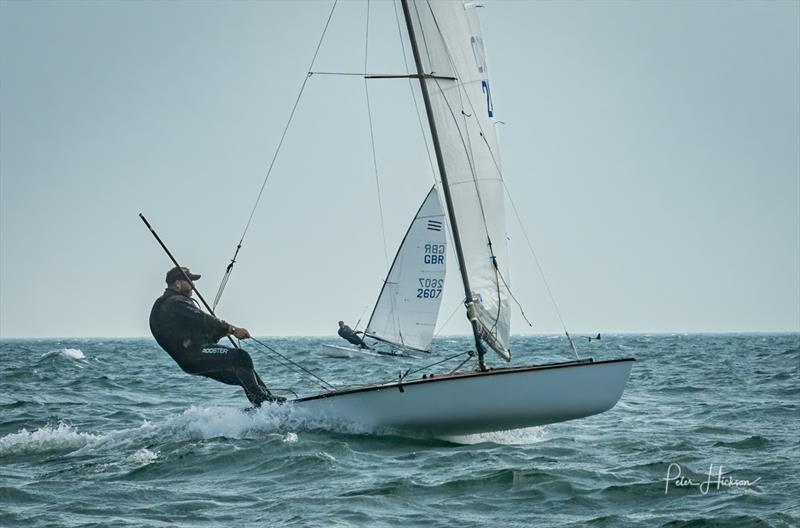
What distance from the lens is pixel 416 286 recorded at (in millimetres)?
36281

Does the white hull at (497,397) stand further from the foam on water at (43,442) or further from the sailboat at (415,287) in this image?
the sailboat at (415,287)

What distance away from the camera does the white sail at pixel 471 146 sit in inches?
595

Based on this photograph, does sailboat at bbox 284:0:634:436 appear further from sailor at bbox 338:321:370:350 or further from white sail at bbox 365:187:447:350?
sailor at bbox 338:321:370:350

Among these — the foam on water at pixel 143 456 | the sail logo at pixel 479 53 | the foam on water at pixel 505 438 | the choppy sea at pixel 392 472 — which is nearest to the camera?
the choppy sea at pixel 392 472

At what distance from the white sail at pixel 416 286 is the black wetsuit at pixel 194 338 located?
18.9m

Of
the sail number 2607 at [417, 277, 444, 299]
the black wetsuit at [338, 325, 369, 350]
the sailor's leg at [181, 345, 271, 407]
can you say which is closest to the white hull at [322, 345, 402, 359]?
the black wetsuit at [338, 325, 369, 350]

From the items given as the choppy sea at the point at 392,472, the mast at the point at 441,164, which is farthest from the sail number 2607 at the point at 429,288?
the mast at the point at 441,164

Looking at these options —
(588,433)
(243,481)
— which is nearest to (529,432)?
(588,433)

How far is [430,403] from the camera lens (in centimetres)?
1374

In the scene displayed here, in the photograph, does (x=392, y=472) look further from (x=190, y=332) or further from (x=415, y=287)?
(x=415, y=287)

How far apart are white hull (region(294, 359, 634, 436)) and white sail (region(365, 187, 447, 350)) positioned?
19.3 m

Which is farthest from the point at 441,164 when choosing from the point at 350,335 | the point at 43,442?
Answer: the point at 350,335

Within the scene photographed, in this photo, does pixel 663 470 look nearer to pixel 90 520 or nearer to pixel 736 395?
pixel 90 520

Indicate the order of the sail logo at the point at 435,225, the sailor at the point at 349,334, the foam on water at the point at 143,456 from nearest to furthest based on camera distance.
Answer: the foam on water at the point at 143,456, the sail logo at the point at 435,225, the sailor at the point at 349,334
